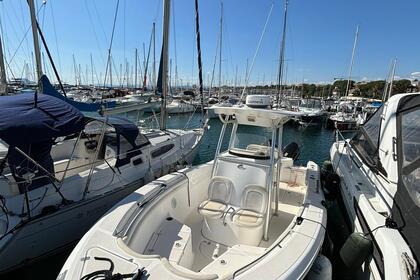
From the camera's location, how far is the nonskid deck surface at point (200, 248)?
2.94 metres

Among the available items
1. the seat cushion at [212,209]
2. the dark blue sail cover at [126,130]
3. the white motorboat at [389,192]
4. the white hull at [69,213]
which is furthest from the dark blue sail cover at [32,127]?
the white motorboat at [389,192]

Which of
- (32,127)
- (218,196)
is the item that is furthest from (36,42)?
(218,196)

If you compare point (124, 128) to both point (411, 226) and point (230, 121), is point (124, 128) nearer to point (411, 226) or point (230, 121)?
point (230, 121)

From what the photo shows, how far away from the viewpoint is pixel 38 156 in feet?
15.3

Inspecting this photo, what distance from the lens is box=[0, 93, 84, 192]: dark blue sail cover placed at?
13.0 feet

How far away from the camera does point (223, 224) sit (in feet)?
12.6

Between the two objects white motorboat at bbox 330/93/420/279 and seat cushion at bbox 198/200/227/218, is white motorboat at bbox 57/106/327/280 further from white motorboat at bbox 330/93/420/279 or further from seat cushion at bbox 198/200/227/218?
white motorboat at bbox 330/93/420/279

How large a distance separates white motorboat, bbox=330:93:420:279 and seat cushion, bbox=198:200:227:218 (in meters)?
1.72

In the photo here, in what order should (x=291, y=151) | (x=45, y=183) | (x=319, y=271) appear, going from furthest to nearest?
(x=291, y=151) < (x=45, y=183) < (x=319, y=271)

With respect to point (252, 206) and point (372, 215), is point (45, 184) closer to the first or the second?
point (252, 206)

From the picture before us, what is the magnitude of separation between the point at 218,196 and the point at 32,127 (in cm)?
324

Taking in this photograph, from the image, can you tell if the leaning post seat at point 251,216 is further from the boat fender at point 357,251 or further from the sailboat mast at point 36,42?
the sailboat mast at point 36,42

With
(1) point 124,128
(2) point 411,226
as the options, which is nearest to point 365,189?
(2) point 411,226


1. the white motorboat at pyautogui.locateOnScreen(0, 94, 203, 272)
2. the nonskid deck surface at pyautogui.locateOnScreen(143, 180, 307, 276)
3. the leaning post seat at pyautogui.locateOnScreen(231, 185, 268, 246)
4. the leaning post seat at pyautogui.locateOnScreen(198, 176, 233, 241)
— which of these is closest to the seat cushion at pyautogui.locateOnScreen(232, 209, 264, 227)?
the leaning post seat at pyautogui.locateOnScreen(231, 185, 268, 246)
